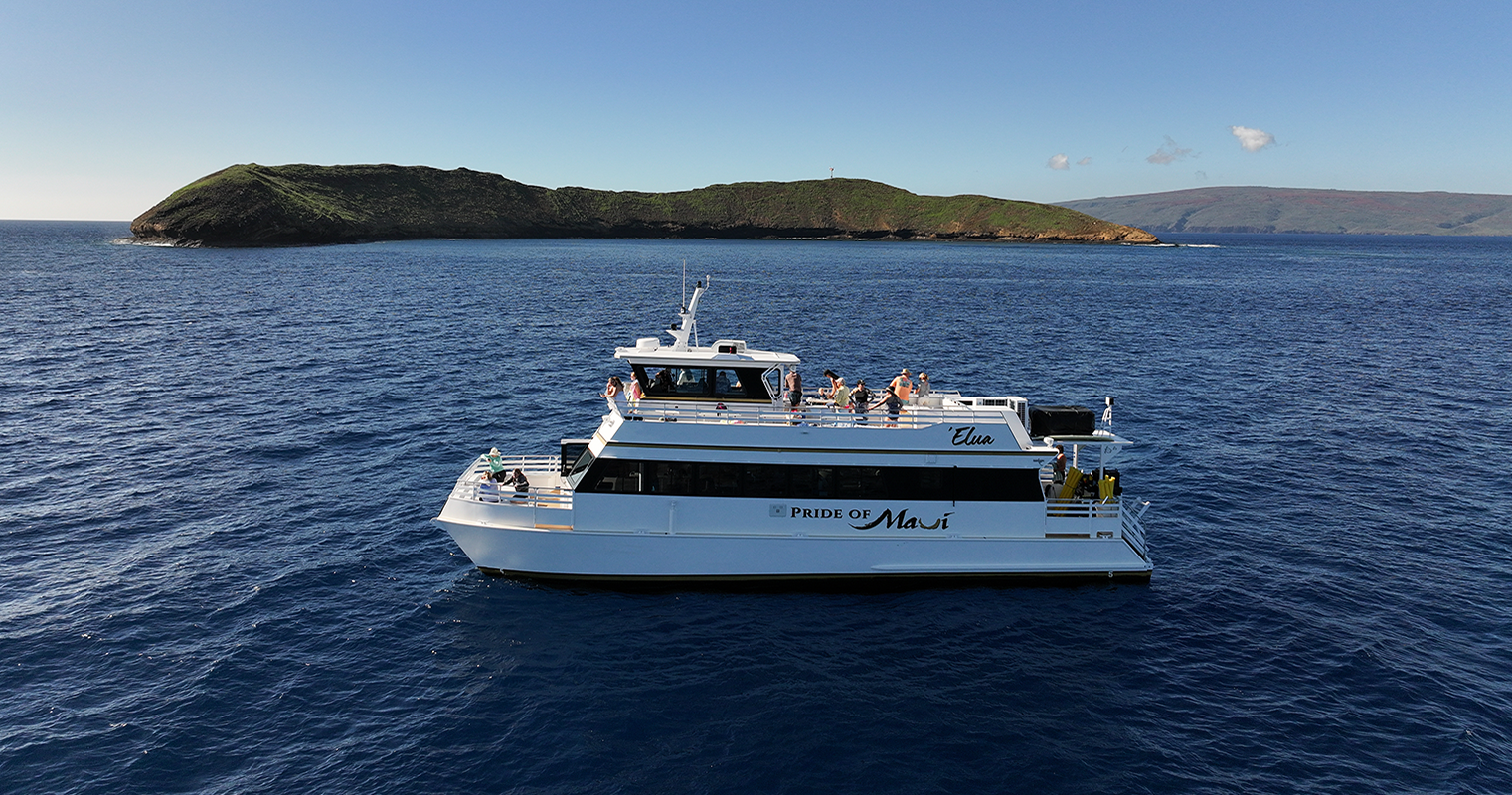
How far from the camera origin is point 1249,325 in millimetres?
65062

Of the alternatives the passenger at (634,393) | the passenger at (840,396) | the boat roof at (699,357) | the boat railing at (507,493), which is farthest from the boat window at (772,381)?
the boat railing at (507,493)

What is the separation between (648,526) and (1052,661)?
9301 millimetres

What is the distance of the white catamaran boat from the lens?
64.4 ft

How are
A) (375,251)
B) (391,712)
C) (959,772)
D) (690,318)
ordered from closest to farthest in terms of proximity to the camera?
(959,772) → (391,712) → (690,318) → (375,251)

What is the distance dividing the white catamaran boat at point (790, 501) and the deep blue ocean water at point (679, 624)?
924mm

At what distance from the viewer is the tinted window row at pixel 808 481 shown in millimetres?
19656

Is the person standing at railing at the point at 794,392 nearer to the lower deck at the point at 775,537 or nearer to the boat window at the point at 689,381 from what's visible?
the boat window at the point at 689,381

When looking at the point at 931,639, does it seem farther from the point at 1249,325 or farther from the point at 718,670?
the point at 1249,325

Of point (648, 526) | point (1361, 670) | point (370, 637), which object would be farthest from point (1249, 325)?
point (370, 637)

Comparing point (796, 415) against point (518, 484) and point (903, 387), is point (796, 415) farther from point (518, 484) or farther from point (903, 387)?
point (518, 484)

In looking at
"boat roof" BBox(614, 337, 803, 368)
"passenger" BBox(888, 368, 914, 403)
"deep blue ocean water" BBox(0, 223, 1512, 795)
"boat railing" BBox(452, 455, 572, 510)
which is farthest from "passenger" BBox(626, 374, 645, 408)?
"passenger" BBox(888, 368, 914, 403)

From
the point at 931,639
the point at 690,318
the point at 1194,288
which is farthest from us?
the point at 1194,288

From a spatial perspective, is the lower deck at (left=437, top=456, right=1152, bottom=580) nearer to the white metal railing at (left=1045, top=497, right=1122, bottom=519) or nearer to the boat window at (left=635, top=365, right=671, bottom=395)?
the white metal railing at (left=1045, top=497, right=1122, bottom=519)

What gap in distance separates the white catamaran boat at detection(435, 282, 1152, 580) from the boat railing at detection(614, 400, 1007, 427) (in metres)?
0.05
